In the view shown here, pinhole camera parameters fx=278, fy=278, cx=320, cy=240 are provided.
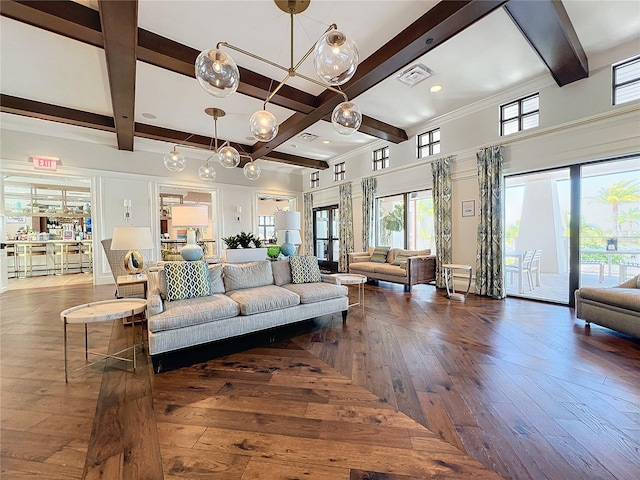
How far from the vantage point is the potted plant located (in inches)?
163

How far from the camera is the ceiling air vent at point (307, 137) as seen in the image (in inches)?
256

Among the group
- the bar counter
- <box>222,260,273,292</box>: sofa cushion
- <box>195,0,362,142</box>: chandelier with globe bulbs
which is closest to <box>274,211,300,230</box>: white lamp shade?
<box>222,260,273,292</box>: sofa cushion

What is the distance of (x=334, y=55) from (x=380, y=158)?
215 inches

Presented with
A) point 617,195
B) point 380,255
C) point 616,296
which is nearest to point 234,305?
point 616,296

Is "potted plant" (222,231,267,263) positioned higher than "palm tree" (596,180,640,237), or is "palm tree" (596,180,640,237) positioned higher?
"palm tree" (596,180,640,237)

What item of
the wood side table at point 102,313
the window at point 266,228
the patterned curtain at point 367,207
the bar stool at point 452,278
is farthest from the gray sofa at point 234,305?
the window at point 266,228

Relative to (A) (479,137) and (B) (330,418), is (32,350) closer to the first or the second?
(B) (330,418)

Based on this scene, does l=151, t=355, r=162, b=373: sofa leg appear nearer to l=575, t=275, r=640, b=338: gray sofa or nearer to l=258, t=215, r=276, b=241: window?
l=575, t=275, r=640, b=338: gray sofa

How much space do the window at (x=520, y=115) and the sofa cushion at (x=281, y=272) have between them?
433 centimetres

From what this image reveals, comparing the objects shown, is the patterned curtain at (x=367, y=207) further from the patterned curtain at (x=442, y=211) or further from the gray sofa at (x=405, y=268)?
the patterned curtain at (x=442, y=211)

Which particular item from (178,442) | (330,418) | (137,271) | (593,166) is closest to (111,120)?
(137,271)

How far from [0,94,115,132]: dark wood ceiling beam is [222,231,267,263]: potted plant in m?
3.65

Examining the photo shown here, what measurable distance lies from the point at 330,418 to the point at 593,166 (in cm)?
497

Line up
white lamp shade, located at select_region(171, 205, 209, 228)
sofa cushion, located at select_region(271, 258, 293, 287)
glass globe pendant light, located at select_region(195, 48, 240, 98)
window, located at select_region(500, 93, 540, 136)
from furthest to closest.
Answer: window, located at select_region(500, 93, 540, 136), sofa cushion, located at select_region(271, 258, 293, 287), white lamp shade, located at select_region(171, 205, 209, 228), glass globe pendant light, located at select_region(195, 48, 240, 98)
